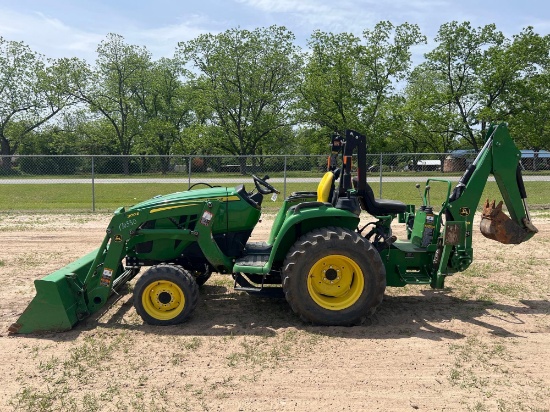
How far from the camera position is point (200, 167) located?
20859 millimetres

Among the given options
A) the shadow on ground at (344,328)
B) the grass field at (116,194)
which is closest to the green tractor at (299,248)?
the shadow on ground at (344,328)

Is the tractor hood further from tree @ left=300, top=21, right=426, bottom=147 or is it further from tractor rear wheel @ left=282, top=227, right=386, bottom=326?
tree @ left=300, top=21, right=426, bottom=147

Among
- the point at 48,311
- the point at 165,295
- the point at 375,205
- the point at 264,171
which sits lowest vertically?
the point at 48,311

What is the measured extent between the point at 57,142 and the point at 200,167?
29244mm

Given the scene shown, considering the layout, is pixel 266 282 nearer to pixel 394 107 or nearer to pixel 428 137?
pixel 394 107

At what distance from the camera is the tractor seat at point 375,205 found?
16.5 ft

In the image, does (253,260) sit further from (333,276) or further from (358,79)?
(358,79)

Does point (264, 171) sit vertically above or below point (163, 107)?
below

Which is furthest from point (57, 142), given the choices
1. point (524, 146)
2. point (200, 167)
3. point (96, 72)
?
point (524, 146)

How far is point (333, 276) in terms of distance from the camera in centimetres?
459

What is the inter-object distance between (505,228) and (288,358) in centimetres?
288

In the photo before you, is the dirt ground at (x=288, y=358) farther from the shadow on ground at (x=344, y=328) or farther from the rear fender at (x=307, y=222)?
the rear fender at (x=307, y=222)

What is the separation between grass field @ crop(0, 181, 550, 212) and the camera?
15.2 metres

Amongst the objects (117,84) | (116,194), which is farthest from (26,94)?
(116,194)
